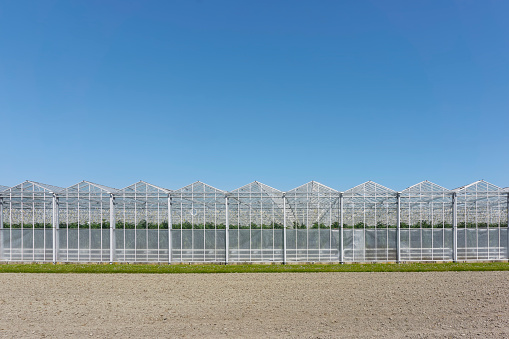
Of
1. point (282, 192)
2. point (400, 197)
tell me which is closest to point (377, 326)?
point (282, 192)

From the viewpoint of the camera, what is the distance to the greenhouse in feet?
100

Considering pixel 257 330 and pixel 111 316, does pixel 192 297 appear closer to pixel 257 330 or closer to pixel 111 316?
pixel 111 316

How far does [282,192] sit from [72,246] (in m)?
17.5

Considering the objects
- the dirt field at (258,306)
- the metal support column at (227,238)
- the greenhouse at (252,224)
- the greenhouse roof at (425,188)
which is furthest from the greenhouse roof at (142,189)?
the greenhouse roof at (425,188)

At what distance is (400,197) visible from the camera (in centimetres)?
3103

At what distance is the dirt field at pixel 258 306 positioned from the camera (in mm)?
11219

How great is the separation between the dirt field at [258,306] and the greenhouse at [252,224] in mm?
8844

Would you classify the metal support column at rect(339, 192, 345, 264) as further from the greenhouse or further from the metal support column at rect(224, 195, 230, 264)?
the metal support column at rect(224, 195, 230, 264)

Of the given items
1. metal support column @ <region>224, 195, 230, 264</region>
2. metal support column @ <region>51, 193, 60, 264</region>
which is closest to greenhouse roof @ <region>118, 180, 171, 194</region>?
metal support column @ <region>224, 195, 230, 264</region>

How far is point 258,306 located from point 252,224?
16.7 metres

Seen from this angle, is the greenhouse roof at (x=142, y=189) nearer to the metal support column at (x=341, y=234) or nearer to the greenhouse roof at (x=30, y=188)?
A: the greenhouse roof at (x=30, y=188)

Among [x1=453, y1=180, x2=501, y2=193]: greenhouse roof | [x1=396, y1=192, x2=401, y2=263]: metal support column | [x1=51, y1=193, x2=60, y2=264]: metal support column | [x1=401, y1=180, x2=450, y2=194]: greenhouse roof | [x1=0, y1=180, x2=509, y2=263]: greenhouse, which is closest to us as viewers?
[x1=396, y1=192, x2=401, y2=263]: metal support column

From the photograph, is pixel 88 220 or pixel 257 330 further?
pixel 88 220

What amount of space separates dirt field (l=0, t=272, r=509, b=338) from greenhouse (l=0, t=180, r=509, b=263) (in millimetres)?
8844
